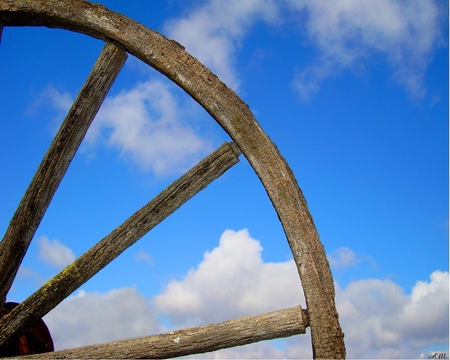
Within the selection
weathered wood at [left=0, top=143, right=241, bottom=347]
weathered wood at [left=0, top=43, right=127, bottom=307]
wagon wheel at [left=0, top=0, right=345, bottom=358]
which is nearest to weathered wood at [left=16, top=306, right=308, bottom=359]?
wagon wheel at [left=0, top=0, right=345, bottom=358]

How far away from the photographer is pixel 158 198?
10.3 ft

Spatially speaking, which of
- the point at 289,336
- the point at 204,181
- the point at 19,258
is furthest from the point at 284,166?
the point at 19,258

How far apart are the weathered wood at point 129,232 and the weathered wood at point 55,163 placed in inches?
13.6

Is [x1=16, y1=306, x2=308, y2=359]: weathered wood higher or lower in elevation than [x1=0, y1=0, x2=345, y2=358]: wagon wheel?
lower

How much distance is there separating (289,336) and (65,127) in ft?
6.72

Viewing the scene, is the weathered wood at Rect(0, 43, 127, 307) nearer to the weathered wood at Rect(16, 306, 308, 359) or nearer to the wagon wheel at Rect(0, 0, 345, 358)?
the wagon wheel at Rect(0, 0, 345, 358)

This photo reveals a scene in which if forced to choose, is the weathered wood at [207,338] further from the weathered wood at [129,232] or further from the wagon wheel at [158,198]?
the weathered wood at [129,232]

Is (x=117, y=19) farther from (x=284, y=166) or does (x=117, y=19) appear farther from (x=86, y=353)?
(x=86, y=353)

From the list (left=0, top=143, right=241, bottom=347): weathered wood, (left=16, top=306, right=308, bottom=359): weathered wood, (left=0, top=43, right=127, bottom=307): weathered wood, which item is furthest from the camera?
(left=0, top=43, right=127, bottom=307): weathered wood

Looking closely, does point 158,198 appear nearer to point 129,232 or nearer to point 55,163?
point 129,232

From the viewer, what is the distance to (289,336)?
281 cm

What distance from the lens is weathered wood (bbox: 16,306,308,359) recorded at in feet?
9.07

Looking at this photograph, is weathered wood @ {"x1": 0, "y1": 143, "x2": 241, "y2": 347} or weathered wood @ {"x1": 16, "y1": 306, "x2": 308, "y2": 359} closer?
weathered wood @ {"x1": 16, "y1": 306, "x2": 308, "y2": 359}

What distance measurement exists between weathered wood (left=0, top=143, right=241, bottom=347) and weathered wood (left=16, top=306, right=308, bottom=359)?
437mm
